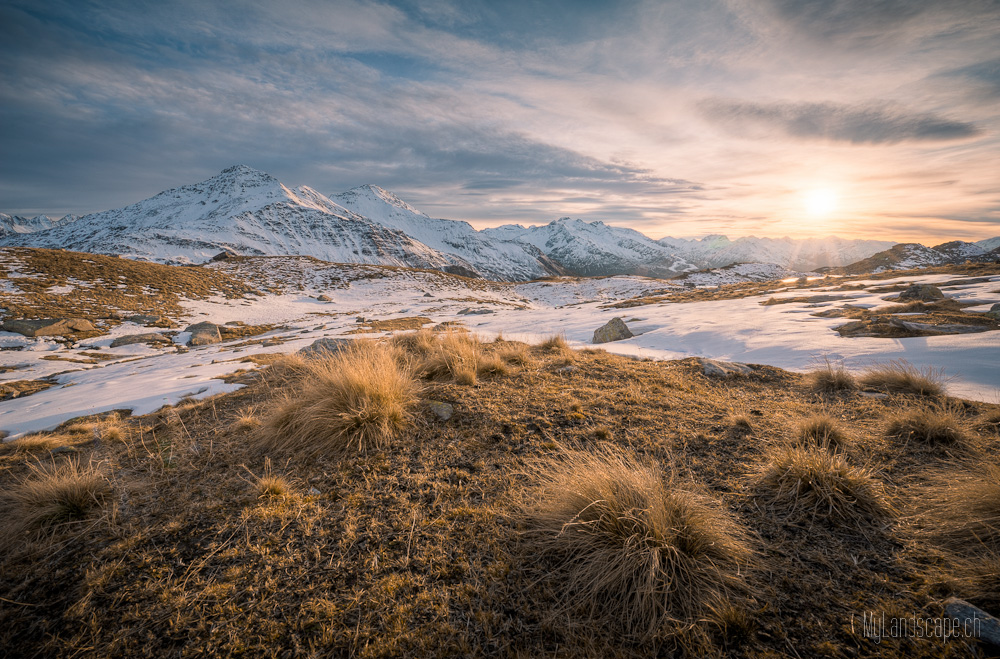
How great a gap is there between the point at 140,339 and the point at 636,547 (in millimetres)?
20447

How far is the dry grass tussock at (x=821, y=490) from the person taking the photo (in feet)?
8.02

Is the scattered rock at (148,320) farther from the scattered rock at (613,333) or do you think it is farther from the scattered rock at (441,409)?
the scattered rock at (613,333)

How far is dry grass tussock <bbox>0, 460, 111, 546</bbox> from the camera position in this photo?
243 centimetres

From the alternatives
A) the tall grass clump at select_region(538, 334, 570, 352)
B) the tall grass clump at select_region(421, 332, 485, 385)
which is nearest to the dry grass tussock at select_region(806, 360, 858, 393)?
the tall grass clump at select_region(538, 334, 570, 352)

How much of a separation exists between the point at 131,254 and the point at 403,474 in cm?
10467

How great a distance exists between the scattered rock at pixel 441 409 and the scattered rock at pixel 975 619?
360cm

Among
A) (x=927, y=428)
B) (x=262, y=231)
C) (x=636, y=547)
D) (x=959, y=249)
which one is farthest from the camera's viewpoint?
(x=959, y=249)

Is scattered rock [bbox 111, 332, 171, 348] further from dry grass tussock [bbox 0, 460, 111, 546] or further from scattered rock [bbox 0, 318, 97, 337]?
dry grass tussock [bbox 0, 460, 111, 546]

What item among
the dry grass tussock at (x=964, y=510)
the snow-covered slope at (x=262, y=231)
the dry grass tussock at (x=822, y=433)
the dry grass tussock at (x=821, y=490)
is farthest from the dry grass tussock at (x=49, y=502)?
the snow-covered slope at (x=262, y=231)

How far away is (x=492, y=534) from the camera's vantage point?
241cm

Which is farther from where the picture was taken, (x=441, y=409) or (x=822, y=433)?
(x=441, y=409)

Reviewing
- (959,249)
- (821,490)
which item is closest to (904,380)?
(821,490)

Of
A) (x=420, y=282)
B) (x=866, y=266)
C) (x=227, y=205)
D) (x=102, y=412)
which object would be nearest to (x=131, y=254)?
(x=420, y=282)

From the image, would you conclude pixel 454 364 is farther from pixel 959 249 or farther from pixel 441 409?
pixel 959 249
